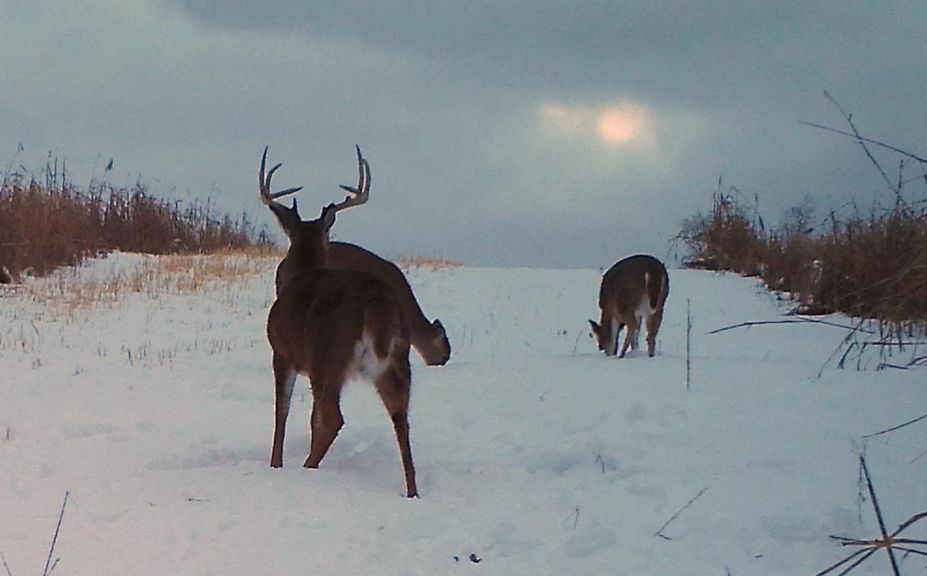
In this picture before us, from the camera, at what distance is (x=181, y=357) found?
1062 centimetres

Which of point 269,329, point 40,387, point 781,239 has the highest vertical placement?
point 781,239

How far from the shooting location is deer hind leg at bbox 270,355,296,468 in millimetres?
6004

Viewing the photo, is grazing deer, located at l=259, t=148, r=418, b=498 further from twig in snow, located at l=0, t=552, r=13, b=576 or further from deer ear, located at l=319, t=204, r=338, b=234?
twig in snow, located at l=0, t=552, r=13, b=576

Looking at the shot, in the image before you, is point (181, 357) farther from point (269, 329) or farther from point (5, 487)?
point (5, 487)

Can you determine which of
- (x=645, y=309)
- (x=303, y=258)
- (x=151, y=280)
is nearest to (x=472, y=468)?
(x=303, y=258)

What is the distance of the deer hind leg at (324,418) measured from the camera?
Result: 5605mm

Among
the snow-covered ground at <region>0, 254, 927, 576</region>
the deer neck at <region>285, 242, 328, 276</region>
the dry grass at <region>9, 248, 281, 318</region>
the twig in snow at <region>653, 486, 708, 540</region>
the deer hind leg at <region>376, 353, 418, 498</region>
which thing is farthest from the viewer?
the dry grass at <region>9, 248, 281, 318</region>

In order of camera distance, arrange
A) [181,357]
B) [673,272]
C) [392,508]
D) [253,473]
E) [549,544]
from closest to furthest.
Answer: [549,544]
[392,508]
[253,473]
[181,357]
[673,272]

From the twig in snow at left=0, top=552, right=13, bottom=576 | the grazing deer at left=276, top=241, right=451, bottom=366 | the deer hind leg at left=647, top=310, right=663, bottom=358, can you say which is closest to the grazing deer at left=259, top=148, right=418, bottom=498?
the twig in snow at left=0, top=552, right=13, bottom=576

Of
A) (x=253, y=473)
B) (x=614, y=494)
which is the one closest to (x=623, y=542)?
(x=614, y=494)

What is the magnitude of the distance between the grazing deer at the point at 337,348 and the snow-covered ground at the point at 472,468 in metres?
0.27

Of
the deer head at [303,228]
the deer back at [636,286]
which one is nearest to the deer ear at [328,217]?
the deer head at [303,228]

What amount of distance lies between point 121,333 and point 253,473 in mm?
7728

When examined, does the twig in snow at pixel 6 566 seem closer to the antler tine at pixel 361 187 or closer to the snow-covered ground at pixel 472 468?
the snow-covered ground at pixel 472 468
